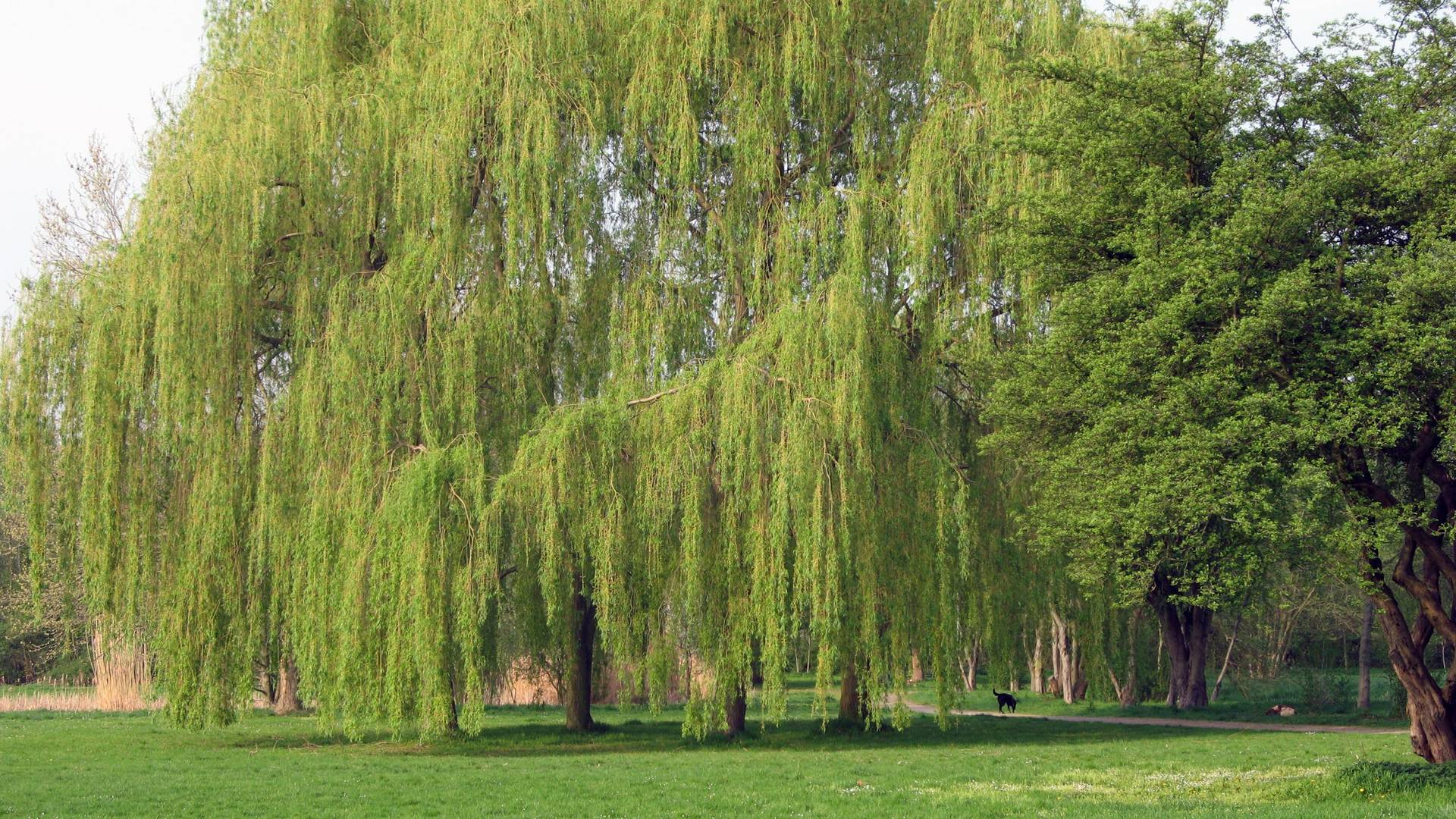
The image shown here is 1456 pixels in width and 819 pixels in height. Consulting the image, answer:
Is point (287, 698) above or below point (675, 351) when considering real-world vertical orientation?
below

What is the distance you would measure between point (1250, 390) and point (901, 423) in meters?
6.50

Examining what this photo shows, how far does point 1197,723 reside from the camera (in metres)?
30.4

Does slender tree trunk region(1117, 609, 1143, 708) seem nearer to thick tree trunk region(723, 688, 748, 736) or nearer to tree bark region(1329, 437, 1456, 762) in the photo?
thick tree trunk region(723, 688, 748, 736)

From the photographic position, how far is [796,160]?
22062mm

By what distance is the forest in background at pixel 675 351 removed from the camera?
15.8 meters

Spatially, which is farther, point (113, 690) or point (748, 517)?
point (113, 690)

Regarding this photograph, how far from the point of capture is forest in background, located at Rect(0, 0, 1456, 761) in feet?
51.8

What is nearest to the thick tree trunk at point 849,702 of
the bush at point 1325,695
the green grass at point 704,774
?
the green grass at point 704,774

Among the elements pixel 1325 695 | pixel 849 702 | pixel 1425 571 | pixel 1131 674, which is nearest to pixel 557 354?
pixel 849 702

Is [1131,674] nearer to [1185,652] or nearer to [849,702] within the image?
[1185,652]

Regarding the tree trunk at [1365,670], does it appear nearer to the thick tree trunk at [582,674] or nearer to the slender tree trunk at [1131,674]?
the slender tree trunk at [1131,674]

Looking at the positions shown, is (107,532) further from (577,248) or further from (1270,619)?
(1270,619)

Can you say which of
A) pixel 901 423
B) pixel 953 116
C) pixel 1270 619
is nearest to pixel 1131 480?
pixel 901 423

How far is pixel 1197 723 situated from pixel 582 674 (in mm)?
15071
